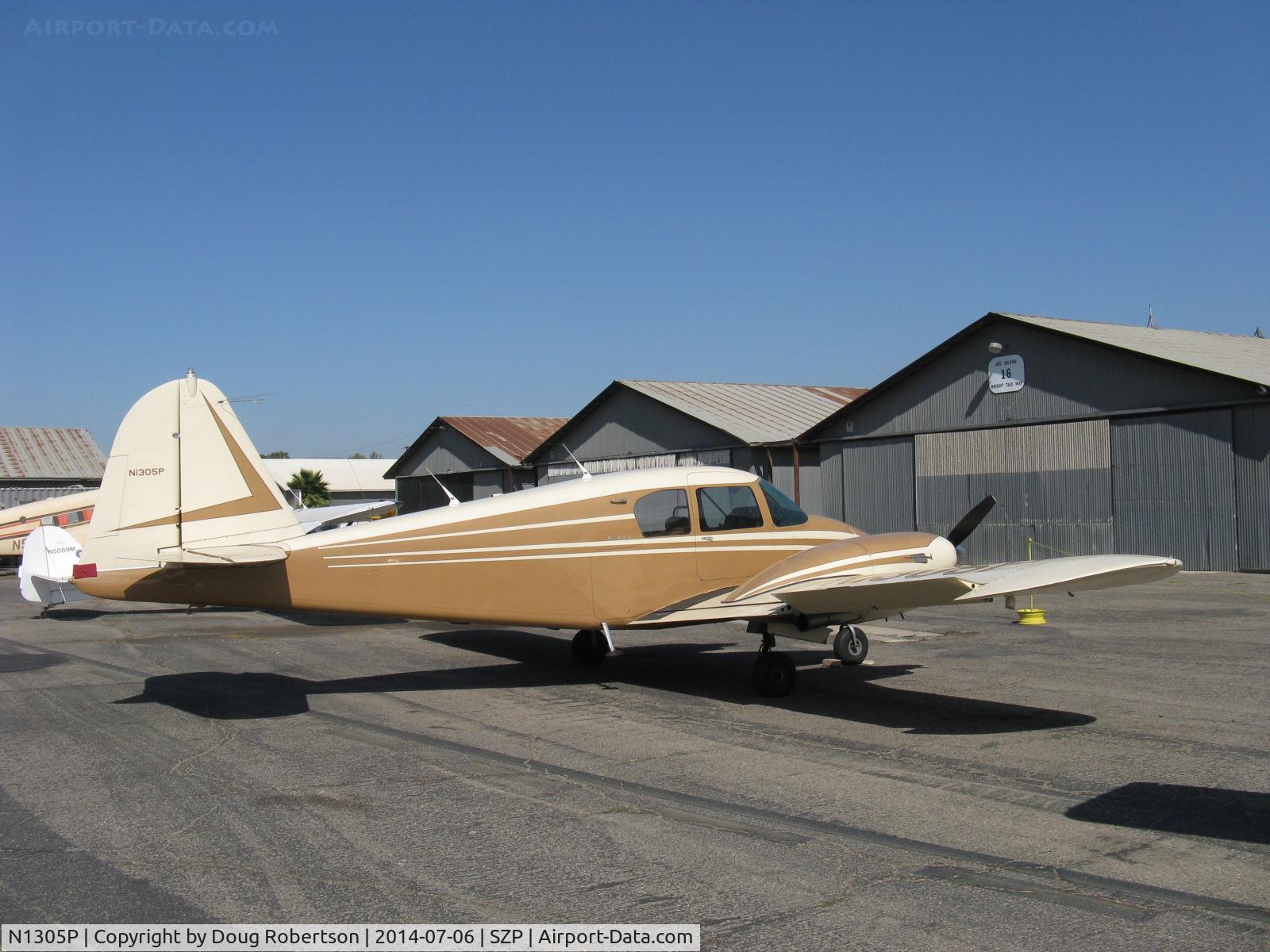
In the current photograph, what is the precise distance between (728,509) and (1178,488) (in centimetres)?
1642

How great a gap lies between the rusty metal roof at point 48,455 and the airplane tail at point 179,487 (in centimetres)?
4724

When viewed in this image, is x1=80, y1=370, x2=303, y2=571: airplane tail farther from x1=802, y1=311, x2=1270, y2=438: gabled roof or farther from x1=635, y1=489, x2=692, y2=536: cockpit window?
x1=802, y1=311, x2=1270, y2=438: gabled roof

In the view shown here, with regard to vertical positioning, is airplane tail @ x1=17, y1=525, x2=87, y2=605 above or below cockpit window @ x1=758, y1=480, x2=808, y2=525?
below

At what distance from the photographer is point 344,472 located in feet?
272

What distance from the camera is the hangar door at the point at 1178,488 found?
2272 centimetres

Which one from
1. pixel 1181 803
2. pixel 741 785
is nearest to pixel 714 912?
pixel 741 785

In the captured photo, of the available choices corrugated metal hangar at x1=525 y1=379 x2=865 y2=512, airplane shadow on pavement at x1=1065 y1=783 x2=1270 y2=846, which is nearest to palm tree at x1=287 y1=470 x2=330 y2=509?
corrugated metal hangar at x1=525 y1=379 x2=865 y2=512

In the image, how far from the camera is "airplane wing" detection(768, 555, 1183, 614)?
27.3 feet

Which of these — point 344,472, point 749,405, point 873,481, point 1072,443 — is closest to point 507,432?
point 749,405

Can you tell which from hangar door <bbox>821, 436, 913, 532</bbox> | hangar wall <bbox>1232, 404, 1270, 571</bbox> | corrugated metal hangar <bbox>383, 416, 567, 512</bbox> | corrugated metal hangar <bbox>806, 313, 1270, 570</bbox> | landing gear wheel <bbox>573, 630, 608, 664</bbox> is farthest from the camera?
corrugated metal hangar <bbox>383, 416, 567, 512</bbox>

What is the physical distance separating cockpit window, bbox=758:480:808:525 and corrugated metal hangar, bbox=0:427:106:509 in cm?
4800

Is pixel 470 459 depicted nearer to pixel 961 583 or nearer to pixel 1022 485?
pixel 1022 485

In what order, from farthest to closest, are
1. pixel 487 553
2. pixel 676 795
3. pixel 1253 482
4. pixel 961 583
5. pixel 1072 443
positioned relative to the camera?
pixel 1072 443, pixel 1253 482, pixel 487 553, pixel 961 583, pixel 676 795

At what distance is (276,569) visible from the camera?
10.3 m
